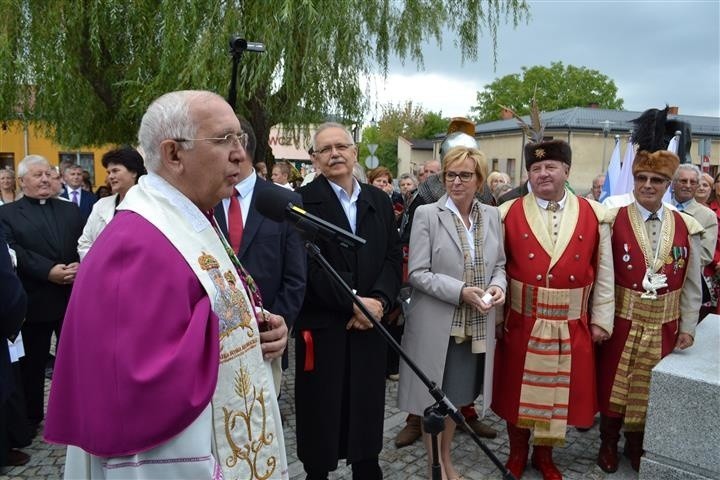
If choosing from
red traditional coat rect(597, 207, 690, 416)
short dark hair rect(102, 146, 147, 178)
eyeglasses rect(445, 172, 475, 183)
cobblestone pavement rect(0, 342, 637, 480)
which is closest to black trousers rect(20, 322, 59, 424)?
cobblestone pavement rect(0, 342, 637, 480)

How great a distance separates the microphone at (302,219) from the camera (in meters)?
1.83

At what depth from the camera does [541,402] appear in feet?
11.1

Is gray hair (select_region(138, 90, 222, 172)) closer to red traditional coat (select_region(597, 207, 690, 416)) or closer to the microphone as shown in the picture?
the microphone

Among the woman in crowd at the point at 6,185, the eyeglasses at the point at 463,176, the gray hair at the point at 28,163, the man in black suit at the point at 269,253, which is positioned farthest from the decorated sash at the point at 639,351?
the woman in crowd at the point at 6,185

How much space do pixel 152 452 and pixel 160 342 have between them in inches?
11.1

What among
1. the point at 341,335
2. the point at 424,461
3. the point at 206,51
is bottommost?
the point at 424,461

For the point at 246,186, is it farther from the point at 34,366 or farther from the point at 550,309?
the point at 34,366

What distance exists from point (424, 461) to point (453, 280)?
139 cm

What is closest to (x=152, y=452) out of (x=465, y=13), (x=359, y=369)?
(x=359, y=369)

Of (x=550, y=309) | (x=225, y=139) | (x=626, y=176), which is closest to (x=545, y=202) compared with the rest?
(x=550, y=309)

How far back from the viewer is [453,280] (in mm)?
3264

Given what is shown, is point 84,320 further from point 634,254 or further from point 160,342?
point 634,254

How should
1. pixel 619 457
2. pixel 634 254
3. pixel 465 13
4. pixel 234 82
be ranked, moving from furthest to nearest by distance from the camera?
pixel 465 13, pixel 619 457, pixel 634 254, pixel 234 82

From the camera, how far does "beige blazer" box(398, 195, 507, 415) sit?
3322mm
